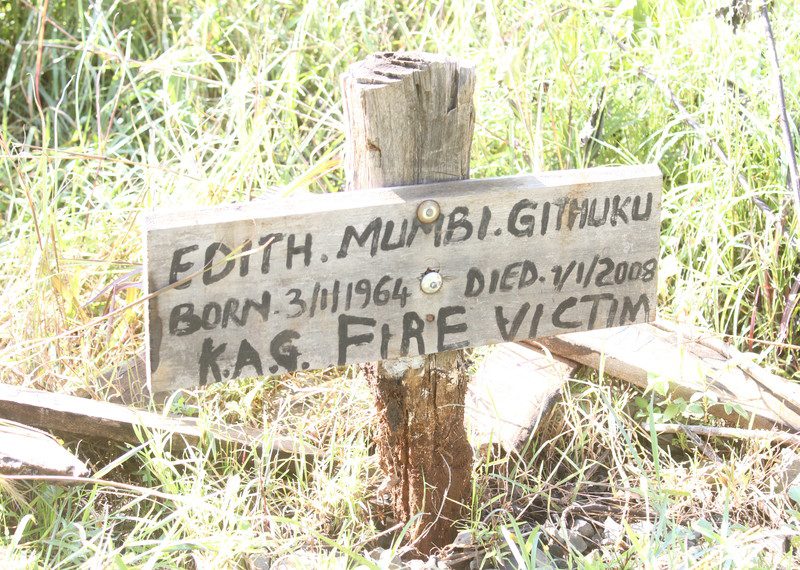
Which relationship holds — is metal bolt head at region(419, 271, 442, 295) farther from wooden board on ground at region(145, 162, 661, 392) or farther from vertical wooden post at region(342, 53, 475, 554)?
vertical wooden post at region(342, 53, 475, 554)

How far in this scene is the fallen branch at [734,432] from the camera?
2301mm

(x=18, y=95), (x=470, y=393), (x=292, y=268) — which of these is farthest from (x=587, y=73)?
(x=18, y=95)

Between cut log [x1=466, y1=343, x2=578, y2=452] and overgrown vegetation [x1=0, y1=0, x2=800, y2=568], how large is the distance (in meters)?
0.07

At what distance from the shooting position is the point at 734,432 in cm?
235

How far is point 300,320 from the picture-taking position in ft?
5.35

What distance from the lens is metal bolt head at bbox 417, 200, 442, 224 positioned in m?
1.65

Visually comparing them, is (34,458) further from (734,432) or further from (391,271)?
(734,432)

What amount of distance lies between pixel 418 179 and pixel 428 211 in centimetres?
10

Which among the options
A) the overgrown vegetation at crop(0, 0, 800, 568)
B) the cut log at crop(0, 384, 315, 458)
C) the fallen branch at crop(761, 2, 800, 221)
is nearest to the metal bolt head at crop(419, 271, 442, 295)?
the overgrown vegetation at crop(0, 0, 800, 568)

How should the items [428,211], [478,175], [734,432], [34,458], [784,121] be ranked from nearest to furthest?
1. [428,211]
2. [34,458]
3. [734,432]
4. [784,121]
5. [478,175]

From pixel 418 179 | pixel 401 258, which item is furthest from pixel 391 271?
pixel 418 179

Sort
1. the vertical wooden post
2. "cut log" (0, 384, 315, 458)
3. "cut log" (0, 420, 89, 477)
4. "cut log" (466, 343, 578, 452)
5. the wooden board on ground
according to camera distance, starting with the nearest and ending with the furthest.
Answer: the wooden board on ground, the vertical wooden post, "cut log" (0, 420, 89, 477), "cut log" (0, 384, 315, 458), "cut log" (466, 343, 578, 452)

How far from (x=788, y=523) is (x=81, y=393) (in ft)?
5.96

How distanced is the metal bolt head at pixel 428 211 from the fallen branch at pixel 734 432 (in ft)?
3.19
